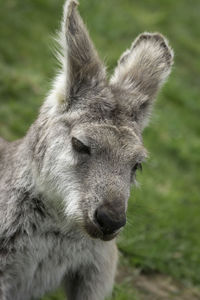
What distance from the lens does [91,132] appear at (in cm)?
515

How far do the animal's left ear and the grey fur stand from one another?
1 centimetres

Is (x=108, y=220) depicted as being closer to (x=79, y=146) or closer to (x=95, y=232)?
(x=95, y=232)

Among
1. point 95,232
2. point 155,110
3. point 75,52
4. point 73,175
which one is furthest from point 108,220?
point 155,110

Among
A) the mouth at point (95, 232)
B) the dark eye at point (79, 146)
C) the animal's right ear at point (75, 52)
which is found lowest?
the mouth at point (95, 232)

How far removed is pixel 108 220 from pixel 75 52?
1.59m

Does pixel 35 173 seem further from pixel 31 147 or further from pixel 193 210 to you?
pixel 193 210

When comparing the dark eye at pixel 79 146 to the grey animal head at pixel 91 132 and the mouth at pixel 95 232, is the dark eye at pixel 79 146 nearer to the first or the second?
the grey animal head at pixel 91 132

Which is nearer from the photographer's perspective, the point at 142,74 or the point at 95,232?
the point at 95,232

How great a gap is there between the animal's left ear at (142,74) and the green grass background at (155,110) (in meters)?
0.45

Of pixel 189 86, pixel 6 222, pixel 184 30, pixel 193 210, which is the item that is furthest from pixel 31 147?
pixel 184 30

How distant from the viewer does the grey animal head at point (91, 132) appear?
16.3 ft

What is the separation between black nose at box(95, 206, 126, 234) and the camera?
475 centimetres


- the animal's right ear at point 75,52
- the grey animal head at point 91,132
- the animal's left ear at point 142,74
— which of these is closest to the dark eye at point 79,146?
the grey animal head at point 91,132

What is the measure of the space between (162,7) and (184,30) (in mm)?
808
